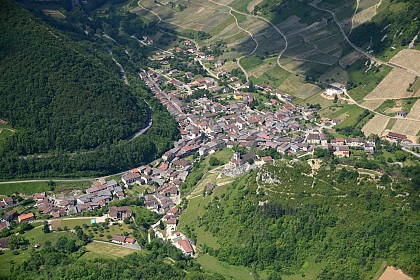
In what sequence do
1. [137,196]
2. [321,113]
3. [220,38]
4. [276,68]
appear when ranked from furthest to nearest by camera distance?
[220,38]
[276,68]
[321,113]
[137,196]

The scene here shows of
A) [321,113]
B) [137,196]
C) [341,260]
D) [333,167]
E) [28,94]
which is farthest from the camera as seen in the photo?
[321,113]

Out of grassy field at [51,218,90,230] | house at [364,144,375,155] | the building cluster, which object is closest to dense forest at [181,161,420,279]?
grassy field at [51,218,90,230]

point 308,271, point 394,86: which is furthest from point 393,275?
point 394,86

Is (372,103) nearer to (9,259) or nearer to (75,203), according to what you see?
(75,203)

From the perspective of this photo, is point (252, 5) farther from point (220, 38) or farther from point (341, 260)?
point (341, 260)

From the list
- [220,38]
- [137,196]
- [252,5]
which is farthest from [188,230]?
[252,5]

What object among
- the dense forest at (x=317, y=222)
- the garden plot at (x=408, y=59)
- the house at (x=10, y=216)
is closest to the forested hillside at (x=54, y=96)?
the house at (x=10, y=216)
